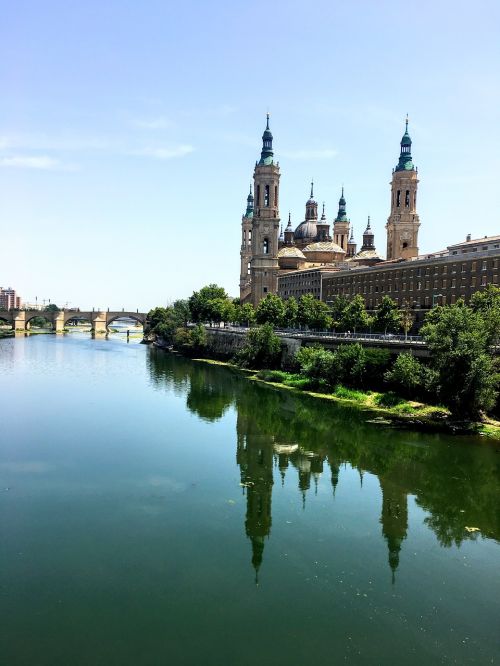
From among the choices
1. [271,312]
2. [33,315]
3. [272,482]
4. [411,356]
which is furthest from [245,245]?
[272,482]

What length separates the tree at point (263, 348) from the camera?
78562mm

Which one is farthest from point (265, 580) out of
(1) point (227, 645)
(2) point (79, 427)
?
(2) point (79, 427)

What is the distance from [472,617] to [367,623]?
3550mm

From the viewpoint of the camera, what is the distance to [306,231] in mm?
144875

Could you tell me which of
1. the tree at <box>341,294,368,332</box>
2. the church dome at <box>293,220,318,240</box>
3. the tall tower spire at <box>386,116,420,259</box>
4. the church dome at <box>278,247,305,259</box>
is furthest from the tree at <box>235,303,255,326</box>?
the church dome at <box>293,220,318,240</box>

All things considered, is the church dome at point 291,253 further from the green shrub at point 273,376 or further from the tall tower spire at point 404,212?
the green shrub at point 273,376

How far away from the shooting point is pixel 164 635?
17859 mm

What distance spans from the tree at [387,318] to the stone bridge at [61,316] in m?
127

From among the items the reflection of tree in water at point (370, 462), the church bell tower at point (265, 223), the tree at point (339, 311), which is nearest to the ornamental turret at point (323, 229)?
the church bell tower at point (265, 223)

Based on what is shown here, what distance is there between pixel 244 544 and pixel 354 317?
55.0m

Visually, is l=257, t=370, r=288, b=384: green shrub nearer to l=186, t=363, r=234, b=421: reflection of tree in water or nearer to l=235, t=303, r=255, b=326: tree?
l=186, t=363, r=234, b=421: reflection of tree in water

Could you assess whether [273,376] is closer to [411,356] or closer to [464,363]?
[411,356]

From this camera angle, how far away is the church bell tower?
12131 centimetres

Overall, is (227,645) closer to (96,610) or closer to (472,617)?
(96,610)
